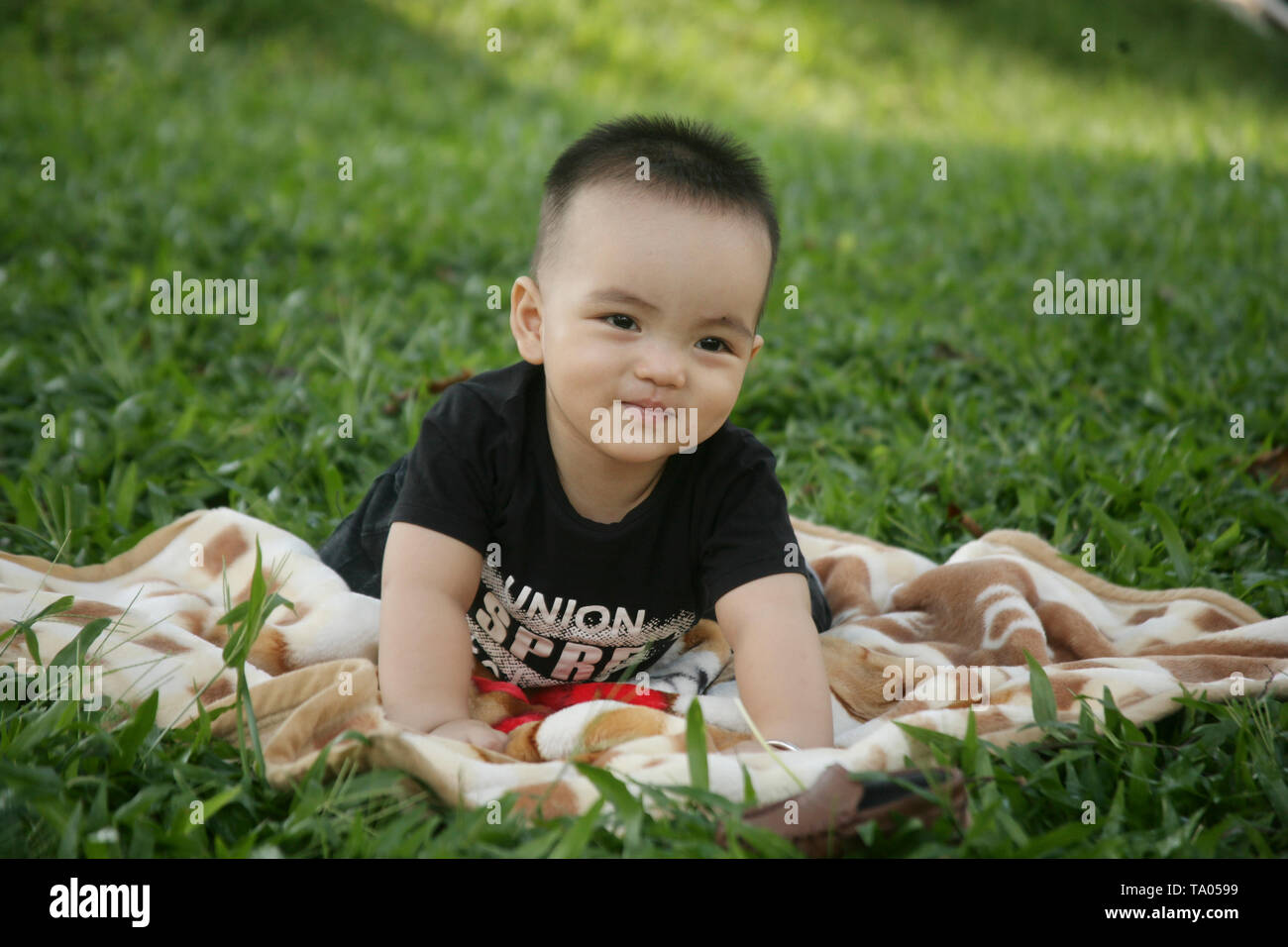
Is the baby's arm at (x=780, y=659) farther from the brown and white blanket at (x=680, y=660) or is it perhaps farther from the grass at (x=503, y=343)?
the grass at (x=503, y=343)

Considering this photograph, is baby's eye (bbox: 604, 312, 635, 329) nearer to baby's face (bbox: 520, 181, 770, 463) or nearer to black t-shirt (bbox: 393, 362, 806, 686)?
baby's face (bbox: 520, 181, 770, 463)

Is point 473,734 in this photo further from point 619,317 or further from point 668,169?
point 668,169

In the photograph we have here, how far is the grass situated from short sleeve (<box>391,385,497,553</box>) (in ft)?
1.59

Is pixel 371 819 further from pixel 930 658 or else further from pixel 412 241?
pixel 412 241

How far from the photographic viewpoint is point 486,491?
1970 millimetres

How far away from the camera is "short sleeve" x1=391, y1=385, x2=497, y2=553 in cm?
191

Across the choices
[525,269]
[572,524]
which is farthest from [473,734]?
[525,269]

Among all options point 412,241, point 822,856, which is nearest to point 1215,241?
point 412,241

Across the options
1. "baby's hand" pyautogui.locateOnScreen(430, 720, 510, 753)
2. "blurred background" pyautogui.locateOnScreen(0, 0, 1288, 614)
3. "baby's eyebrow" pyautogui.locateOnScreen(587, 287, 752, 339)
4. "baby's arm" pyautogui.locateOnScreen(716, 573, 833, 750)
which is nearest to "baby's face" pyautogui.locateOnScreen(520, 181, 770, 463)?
"baby's eyebrow" pyautogui.locateOnScreen(587, 287, 752, 339)

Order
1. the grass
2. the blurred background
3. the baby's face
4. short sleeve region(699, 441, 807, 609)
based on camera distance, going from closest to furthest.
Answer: the grass
the baby's face
short sleeve region(699, 441, 807, 609)
the blurred background

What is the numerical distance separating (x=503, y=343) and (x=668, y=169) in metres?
2.10

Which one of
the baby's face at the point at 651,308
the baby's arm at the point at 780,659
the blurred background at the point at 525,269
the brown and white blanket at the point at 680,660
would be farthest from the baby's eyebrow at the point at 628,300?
the blurred background at the point at 525,269

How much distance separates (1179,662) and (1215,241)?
3.94m

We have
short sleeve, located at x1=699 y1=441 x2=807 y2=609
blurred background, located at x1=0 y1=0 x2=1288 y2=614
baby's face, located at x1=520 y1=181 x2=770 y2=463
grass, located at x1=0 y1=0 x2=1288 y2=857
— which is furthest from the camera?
blurred background, located at x1=0 y1=0 x2=1288 y2=614
